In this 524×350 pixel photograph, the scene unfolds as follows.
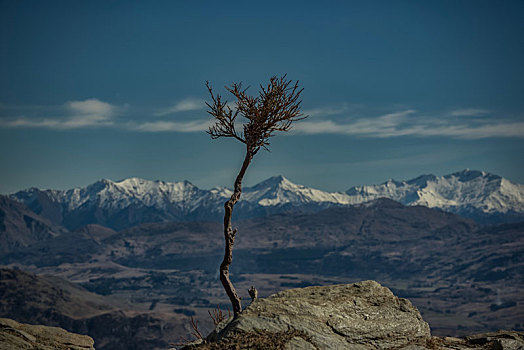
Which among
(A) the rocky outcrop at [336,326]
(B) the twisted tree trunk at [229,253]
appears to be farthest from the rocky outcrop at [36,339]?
(B) the twisted tree trunk at [229,253]

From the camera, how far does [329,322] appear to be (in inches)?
921

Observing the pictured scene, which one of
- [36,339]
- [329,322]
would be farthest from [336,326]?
[36,339]

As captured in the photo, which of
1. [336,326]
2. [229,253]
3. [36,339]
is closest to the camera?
[336,326]

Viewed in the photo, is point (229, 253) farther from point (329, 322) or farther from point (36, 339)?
point (36, 339)

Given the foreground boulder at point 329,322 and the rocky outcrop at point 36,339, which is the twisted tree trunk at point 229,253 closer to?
the foreground boulder at point 329,322

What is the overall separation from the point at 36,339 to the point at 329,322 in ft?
46.1

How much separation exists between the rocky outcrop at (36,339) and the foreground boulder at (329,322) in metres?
8.55

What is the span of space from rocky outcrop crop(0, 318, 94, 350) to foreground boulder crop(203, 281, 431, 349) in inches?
337

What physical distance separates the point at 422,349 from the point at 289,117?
1219cm

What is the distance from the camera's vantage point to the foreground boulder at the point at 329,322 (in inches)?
840

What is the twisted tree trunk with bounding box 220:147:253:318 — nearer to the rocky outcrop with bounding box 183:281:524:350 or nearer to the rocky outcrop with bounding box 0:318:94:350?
the rocky outcrop with bounding box 183:281:524:350

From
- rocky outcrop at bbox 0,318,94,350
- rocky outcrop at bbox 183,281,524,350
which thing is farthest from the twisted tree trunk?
rocky outcrop at bbox 0,318,94,350

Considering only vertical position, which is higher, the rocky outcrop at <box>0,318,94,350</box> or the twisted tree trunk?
the twisted tree trunk

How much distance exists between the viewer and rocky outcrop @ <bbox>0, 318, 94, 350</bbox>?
24.8 meters
